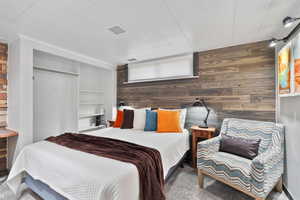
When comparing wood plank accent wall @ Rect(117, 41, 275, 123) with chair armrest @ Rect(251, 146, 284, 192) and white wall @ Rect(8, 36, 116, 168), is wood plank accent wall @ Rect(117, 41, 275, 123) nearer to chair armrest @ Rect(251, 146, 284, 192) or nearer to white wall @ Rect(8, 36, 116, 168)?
chair armrest @ Rect(251, 146, 284, 192)

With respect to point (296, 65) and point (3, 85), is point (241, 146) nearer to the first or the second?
point (296, 65)

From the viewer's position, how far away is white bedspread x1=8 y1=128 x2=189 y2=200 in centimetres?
112

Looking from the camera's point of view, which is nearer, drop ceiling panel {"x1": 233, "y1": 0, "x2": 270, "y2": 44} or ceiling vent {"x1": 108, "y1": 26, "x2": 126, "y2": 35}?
drop ceiling panel {"x1": 233, "y1": 0, "x2": 270, "y2": 44}

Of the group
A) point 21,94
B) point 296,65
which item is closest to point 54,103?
point 21,94

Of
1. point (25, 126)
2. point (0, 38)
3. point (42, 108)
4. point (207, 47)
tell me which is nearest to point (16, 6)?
point (0, 38)

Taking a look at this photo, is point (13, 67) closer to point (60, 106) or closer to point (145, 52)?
point (60, 106)

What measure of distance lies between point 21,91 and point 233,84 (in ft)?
12.2

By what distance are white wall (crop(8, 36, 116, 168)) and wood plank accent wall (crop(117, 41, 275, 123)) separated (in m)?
2.56

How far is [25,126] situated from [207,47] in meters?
3.58

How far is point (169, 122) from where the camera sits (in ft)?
8.93

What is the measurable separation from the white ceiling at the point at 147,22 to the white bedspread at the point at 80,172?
169cm

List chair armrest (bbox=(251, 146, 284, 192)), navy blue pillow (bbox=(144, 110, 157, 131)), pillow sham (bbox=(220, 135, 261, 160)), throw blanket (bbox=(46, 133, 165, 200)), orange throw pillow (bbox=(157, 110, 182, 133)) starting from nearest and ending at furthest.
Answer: throw blanket (bbox=(46, 133, 165, 200)) < chair armrest (bbox=(251, 146, 284, 192)) < pillow sham (bbox=(220, 135, 261, 160)) < orange throw pillow (bbox=(157, 110, 182, 133)) < navy blue pillow (bbox=(144, 110, 157, 131))

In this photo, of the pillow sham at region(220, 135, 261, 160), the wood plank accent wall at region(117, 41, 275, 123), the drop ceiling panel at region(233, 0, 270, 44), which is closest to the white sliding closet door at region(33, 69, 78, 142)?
the wood plank accent wall at region(117, 41, 275, 123)

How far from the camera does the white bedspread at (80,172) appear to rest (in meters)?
1.12
